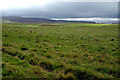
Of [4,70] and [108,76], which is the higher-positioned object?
[4,70]

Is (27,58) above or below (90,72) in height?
above

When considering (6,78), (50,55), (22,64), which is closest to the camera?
(6,78)

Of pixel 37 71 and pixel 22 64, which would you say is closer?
pixel 37 71

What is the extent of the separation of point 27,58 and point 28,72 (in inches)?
103

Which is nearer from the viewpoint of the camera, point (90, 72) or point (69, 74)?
point (69, 74)

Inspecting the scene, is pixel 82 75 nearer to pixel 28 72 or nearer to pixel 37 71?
pixel 37 71

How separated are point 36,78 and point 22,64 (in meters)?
2.34

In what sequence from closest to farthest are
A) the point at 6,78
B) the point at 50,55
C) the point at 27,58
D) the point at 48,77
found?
the point at 6,78 → the point at 48,77 → the point at 27,58 → the point at 50,55

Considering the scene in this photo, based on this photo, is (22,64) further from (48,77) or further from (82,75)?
(82,75)

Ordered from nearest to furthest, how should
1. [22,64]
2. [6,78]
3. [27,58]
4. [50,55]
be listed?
[6,78] → [22,64] → [27,58] → [50,55]

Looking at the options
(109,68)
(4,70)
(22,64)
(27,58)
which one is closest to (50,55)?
(27,58)

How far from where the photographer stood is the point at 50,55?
11273 mm

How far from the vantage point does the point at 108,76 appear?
7.80 metres

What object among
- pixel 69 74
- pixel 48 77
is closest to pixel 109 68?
pixel 69 74
